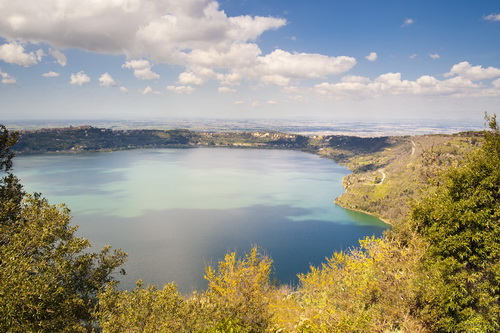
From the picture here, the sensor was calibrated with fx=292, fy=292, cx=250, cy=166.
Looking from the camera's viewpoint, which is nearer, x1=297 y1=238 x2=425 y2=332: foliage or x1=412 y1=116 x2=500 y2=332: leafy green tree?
x1=297 y1=238 x2=425 y2=332: foliage

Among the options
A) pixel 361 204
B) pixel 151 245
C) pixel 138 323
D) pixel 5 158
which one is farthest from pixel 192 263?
pixel 361 204

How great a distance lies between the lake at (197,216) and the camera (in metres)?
62.1

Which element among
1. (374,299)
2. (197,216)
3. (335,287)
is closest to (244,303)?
(335,287)

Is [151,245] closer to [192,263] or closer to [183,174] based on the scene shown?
[192,263]

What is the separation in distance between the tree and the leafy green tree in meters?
17.3

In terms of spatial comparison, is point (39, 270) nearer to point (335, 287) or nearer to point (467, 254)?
point (335, 287)

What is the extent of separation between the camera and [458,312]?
15320 millimetres

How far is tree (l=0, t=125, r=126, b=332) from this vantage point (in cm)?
1203

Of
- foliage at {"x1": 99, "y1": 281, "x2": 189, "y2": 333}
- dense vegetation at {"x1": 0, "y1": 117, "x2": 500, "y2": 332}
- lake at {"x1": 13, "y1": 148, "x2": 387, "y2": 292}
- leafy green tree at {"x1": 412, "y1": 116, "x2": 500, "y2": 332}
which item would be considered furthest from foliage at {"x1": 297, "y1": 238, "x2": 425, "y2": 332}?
lake at {"x1": 13, "y1": 148, "x2": 387, "y2": 292}

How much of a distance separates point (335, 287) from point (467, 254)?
7.70 m

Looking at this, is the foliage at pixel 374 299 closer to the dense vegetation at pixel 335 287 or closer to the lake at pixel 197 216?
the dense vegetation at pixel 335 287

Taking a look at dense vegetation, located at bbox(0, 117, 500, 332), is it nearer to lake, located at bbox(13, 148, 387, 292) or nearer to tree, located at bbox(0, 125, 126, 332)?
tree, located at bbox(0, 125, 126, 332)

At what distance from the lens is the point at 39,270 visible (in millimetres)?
14883

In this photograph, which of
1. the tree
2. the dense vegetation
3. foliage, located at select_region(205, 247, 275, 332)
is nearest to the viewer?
the tree
